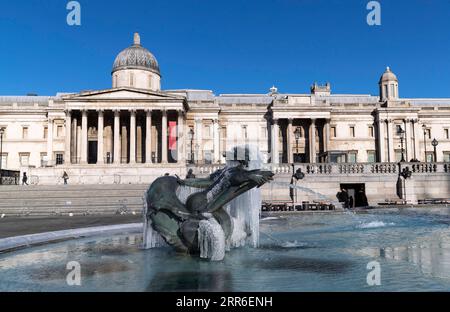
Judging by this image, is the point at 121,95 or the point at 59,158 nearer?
the point at 121,95

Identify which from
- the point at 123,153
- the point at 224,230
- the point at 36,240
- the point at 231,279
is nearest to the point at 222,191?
the point at 224,230

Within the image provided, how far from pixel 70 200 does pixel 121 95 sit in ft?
82.9

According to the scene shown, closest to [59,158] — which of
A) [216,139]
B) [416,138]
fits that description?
[216,139]

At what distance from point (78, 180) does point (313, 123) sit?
34.6 metres

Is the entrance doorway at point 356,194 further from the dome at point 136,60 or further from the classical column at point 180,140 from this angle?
the dome at point 136,60

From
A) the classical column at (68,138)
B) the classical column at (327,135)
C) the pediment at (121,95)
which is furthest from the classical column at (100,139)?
the classical column at (327,135)

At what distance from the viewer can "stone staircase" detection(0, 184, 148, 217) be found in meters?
28.1

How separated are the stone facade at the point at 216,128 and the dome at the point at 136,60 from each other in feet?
0.51

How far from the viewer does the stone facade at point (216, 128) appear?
58219 mm

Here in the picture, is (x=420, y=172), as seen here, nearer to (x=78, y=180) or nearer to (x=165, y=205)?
(x=165, y=205)

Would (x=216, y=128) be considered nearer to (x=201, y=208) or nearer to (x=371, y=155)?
(x=371, y=155)

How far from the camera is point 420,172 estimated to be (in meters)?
34.7

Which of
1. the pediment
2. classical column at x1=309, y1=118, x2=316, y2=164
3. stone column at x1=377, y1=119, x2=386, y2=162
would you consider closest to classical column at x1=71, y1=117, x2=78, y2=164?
the pediment

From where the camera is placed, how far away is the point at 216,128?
2400 inches
